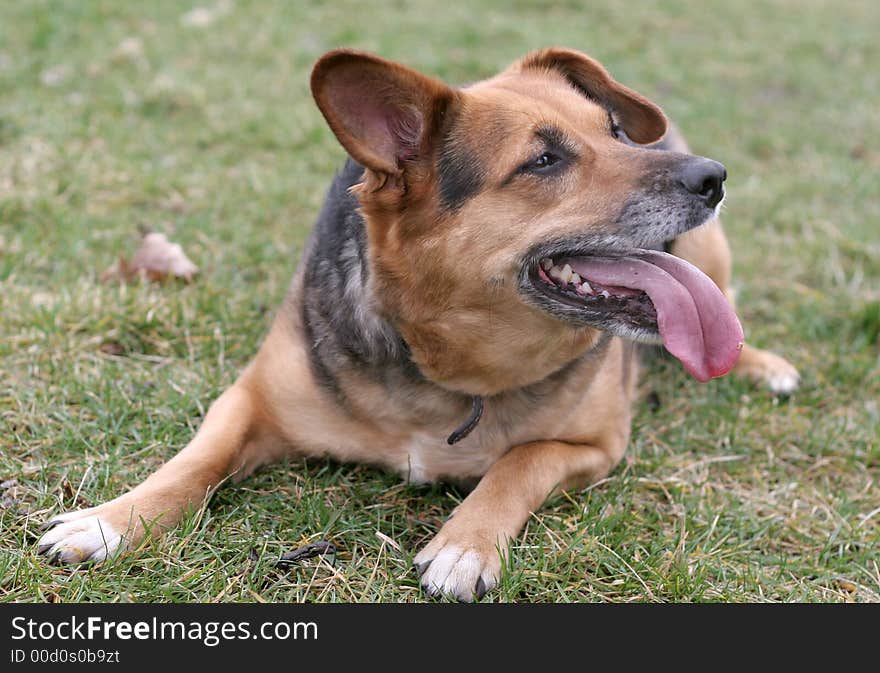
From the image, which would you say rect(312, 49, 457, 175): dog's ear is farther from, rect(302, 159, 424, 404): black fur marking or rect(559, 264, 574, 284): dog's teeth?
rect(559, 264, 574, 284): dog's teeth

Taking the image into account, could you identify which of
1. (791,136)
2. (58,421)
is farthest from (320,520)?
(791,136)

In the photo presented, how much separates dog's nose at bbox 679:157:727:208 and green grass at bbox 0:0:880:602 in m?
1.21

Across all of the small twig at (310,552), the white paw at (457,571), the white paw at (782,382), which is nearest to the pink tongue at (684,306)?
the white paw at (457,571)

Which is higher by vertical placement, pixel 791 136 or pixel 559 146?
pixel 559 146

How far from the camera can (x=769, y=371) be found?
4.68 meters

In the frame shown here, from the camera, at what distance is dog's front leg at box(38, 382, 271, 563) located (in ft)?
9.48

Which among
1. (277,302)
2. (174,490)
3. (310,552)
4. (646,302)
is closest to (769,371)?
(646,302)

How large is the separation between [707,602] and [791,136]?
625 centimetres

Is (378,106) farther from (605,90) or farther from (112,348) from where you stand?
(112,348)

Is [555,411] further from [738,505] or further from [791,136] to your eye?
[791,136]

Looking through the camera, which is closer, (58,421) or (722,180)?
(722,180)

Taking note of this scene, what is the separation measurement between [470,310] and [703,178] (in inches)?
34.3

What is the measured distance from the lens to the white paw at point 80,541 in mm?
2859

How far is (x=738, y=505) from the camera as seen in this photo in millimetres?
3682
